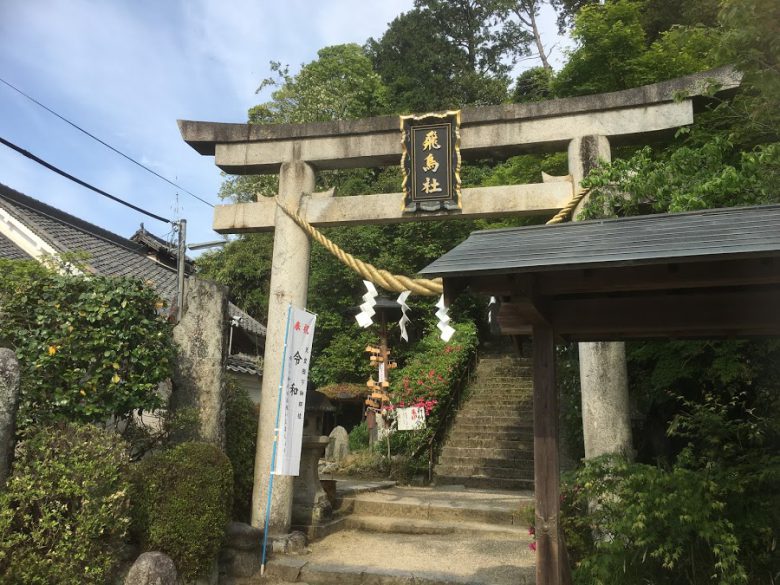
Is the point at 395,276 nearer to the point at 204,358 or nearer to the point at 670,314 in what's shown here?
the point at 204,358

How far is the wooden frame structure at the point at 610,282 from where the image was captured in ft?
11.5

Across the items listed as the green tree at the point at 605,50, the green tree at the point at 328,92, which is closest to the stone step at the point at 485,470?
the green tree at the point at 605,50

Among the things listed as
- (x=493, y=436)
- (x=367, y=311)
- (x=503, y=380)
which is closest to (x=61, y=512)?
(x=367, y=311)

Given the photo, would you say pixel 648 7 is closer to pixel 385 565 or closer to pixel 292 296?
pixel 292 296

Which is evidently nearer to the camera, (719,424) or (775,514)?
(775,514)

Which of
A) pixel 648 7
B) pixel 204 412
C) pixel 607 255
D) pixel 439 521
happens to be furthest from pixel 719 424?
pixel 648 7

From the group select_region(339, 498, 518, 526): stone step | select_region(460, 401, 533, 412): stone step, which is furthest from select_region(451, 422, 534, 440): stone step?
select_region(339, 498, 518, 526): stone step

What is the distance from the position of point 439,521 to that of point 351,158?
523cm

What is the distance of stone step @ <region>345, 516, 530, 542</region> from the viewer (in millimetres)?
7773

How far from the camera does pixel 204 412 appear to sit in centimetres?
667

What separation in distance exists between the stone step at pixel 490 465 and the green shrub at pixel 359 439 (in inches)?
112

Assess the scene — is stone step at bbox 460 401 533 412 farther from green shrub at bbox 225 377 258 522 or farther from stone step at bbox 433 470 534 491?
green shrub at bbox 225 377 258 522

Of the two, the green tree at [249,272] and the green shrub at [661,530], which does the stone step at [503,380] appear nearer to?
the green tree at [249,272]

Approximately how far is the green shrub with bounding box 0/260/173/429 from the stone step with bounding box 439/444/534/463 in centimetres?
860
